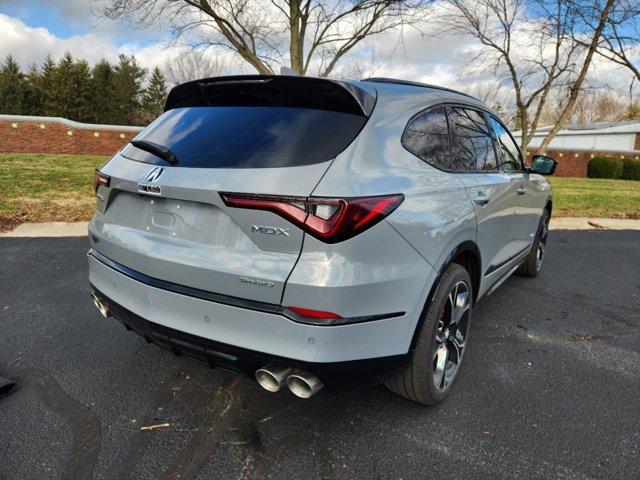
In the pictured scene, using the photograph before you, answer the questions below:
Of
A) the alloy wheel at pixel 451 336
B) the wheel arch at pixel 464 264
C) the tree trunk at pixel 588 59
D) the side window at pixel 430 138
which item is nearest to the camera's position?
the wheel arch at pixel 464 264

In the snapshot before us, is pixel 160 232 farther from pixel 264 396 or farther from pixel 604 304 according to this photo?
pixel 604 304

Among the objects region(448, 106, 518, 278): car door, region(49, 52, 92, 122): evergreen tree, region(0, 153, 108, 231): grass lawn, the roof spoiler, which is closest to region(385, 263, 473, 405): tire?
region(448, 106, 518, 278): car door

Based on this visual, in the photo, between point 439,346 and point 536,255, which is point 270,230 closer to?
point 439,346

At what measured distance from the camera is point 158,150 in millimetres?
2318

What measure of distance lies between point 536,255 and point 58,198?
313 inches

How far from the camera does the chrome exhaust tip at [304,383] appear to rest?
201 cm

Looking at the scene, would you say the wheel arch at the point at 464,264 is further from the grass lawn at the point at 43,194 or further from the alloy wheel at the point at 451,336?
the grass lawn at the point at 43,194

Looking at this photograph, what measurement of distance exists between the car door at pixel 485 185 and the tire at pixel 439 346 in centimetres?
41

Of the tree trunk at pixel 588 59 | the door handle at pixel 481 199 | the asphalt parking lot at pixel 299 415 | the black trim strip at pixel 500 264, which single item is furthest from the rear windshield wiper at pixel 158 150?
the tree trunk at pixel 588 59

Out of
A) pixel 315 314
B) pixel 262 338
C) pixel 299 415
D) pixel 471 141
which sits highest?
pixel 471 141

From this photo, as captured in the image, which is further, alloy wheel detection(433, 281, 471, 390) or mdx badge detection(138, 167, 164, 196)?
alloy wheel detection(433, 281, 471, 390)

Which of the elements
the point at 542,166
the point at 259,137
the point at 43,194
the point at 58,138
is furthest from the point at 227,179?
the point at 58,138

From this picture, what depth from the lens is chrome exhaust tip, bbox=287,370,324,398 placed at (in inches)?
79.0

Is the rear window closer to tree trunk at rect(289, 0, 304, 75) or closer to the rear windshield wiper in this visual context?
the rear windshield wiper
